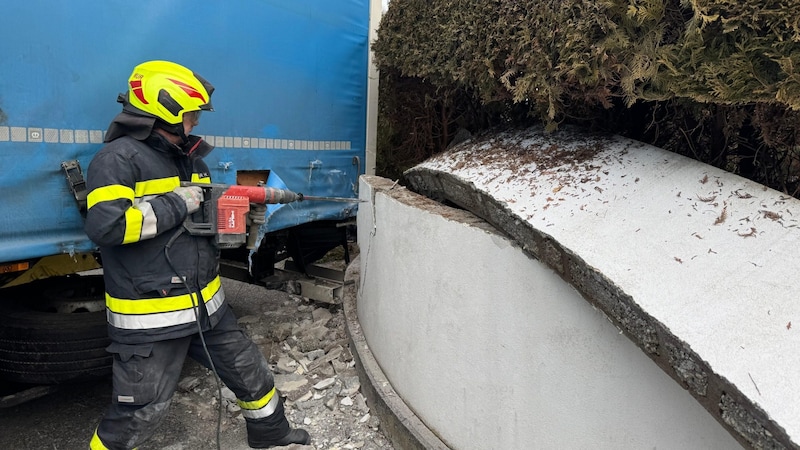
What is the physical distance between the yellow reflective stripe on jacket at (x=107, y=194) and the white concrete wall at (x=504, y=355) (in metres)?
1.50

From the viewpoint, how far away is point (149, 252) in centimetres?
265

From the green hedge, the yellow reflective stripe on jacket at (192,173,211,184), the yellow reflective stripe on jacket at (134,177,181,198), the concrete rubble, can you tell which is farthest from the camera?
the concrete rubble

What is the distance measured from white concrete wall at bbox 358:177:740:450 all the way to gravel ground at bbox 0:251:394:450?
1.67 ft

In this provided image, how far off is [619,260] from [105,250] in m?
2.49

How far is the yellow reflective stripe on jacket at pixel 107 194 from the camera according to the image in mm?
2432

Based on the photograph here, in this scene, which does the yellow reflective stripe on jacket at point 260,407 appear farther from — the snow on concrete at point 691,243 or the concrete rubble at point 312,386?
the snow on concrete at point 691,243

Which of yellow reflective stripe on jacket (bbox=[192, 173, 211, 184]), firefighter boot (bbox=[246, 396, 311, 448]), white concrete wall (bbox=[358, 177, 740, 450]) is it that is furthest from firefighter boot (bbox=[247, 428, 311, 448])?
yellow reflective stripe on jacket (bbox=[192, 173, 211, 184])

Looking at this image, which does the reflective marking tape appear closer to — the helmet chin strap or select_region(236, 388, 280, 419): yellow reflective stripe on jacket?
the helmet chin strap

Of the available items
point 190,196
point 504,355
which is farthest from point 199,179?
point 504,355

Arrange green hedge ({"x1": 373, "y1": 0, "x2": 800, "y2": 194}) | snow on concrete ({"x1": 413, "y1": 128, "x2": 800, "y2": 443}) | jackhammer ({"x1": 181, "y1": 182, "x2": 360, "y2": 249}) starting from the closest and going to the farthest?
snow on concrete ({"x1": 413, "y1": 128, "x2": 800, "y2": 443}), green hedge ({"x1": 373, "y1": 0, "x2": 800, "y2": 194}), jackhammer ({"x1": 181, "y1": 182, "x2": 360, "y2": 249})

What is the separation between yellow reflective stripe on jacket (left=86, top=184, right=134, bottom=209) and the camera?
2.43m

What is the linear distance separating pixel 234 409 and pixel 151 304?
1.35 metres

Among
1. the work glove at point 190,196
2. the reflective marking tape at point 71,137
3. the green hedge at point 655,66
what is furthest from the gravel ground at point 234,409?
the green hedge at point 655,66

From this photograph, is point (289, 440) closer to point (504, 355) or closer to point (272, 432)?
point (272, 432)
